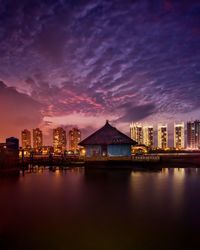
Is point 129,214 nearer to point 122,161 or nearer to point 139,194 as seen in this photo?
point 139,194

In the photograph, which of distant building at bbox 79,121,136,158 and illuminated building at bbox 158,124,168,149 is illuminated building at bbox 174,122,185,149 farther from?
distant building at bbox 79,121,136,158

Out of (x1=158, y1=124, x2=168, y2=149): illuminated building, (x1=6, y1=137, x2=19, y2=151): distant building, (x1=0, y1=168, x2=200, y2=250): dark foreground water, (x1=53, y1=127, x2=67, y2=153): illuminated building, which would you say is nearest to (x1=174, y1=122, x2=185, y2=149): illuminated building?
(x1=158, y1=124, x2=168, y2=149): illuminated building

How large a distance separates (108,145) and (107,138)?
4.12 feet

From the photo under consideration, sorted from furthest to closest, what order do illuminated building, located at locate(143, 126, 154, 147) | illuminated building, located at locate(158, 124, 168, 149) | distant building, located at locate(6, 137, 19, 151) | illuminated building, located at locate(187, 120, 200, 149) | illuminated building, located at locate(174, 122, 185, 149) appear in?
illuminated building, located at locate(187, 120, 200, 149) < illuminated building, located at locate(143, 126, 154, 147) < illuminated building, located at locate(158, 124, 168, 149) < illuminated building, located at locate(174, 122, 185, 149) < distant building, located at locate(6, 137, 19, 151)

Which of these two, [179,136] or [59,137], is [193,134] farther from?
[59,137]

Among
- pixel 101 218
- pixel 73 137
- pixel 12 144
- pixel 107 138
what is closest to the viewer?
pixel 101 218

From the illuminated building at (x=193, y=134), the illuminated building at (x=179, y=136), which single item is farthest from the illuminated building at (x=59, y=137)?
the illuminated building at (x=193, y=134)

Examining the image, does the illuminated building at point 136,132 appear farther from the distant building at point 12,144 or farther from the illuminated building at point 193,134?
the distant building at point 12,144

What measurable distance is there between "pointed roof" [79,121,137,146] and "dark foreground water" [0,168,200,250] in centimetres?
1546

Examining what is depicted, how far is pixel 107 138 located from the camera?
38.9 metres

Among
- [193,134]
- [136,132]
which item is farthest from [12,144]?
[193,134]

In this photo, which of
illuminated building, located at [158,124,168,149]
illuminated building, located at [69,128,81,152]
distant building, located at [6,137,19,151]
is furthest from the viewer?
illuminated building, located at [69,128,81,152]

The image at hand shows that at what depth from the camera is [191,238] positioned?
34.0 ft

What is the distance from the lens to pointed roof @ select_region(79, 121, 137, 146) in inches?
1503
